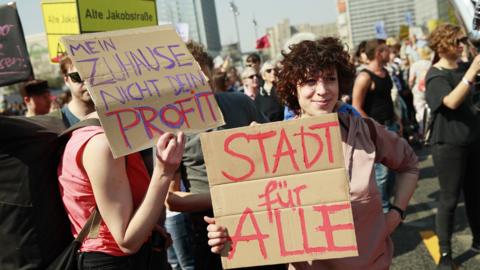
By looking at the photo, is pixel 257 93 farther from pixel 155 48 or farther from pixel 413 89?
pixel 155 48

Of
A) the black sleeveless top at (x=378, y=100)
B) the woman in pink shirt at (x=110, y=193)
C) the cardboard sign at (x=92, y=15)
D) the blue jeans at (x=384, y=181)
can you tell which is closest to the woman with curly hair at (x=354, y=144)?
the woman in pink shirt at (x=110, y=193)

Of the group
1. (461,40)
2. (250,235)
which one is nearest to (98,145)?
(250,235)

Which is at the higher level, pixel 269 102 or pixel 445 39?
pixel 445 39

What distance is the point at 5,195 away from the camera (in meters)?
1.74

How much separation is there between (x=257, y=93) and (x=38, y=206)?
4.88 meters

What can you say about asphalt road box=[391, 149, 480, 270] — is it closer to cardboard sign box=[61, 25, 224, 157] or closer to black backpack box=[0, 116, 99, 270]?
cardboard sign box=[61, 25, 224, 157]

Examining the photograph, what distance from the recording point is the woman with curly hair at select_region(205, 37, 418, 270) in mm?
1968

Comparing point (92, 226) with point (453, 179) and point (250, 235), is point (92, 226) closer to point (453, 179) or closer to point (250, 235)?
point (250, 235)

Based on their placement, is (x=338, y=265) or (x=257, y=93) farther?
(x=257, y=93)

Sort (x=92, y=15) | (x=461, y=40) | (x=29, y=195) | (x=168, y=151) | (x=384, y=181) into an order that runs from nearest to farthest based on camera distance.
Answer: (x=168, y=151)
(x=29, y=195)
(x=92, y=15)
(x=461, y=40)
(x=384, y=181)

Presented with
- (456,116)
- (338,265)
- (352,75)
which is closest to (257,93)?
(456,116)

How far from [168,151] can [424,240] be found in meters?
3.65

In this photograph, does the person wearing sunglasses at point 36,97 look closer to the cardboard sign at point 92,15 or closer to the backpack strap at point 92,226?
the cardboard sign at point 92,15

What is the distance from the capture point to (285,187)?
1.69 meters
